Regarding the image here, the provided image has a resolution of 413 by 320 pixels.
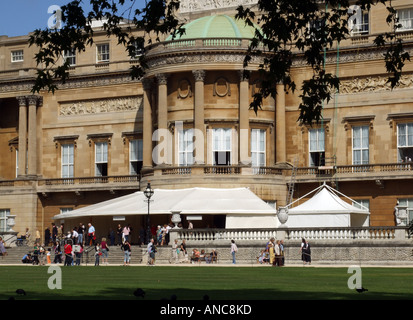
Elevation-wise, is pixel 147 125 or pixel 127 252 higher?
pixel 147 125

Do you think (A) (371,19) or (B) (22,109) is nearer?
(A) (371,19)

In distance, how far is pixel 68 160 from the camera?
75.1 meters

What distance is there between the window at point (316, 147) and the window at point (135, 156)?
12278 millimetres

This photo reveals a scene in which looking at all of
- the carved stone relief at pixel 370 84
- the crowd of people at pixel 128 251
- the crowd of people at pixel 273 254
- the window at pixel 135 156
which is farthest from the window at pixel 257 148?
the crowd of people at pixel 273 254

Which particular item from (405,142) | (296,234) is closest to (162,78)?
(405,142)

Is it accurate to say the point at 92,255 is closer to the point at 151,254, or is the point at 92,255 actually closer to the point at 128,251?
the point at 128,251

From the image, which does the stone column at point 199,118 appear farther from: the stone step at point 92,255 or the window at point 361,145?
the window at point 361,145

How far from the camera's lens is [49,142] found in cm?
7556

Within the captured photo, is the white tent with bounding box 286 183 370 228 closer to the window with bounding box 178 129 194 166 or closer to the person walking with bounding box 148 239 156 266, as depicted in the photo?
the person walking with bounding box 148 239 156 266

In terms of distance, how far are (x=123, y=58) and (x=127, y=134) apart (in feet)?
20.8

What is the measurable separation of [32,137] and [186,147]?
14.7 meters
